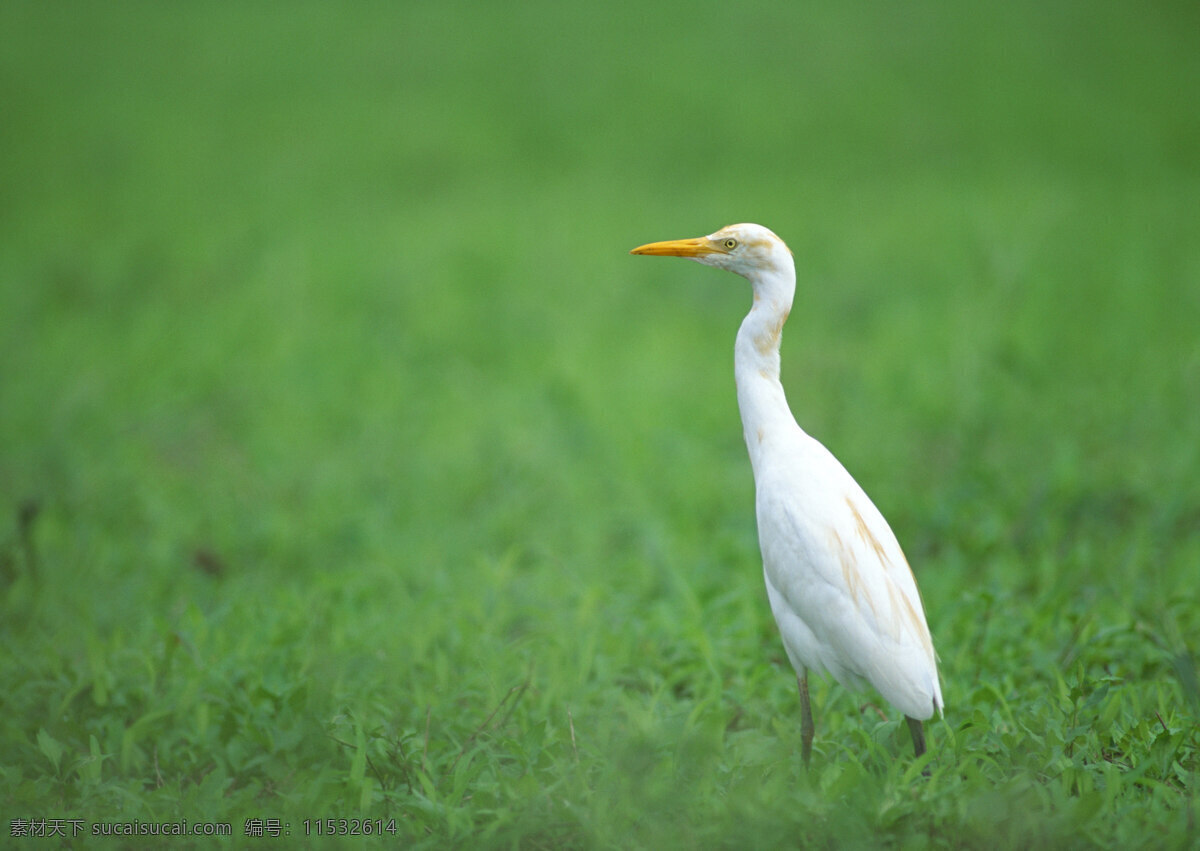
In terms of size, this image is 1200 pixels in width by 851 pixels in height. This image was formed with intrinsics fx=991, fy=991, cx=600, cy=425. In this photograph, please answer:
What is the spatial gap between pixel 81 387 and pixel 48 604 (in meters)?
2.15

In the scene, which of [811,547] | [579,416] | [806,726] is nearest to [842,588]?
[811,547]

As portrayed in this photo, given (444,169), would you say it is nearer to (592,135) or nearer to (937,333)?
(592,135)

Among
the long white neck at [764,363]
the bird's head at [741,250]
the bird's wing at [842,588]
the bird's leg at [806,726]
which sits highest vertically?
the bird's head at [741,250]

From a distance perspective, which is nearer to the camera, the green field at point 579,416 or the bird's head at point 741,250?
the bird's head at point 741,250

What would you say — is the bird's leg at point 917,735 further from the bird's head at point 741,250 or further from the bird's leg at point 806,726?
the bird's head at point 741,250

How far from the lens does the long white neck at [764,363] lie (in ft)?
8.25

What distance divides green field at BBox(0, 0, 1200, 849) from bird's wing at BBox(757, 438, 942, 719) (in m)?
0.23

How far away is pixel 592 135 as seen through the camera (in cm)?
958

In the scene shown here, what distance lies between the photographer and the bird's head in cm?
248

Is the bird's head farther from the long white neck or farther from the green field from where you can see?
the green field

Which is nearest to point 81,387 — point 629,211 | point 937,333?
point 629,211

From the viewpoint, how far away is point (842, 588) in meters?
2.48

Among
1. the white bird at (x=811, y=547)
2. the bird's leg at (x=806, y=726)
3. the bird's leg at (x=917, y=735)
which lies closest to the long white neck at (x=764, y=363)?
the white bird at (x=811, y=547)

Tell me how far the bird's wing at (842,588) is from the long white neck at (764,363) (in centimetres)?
10
